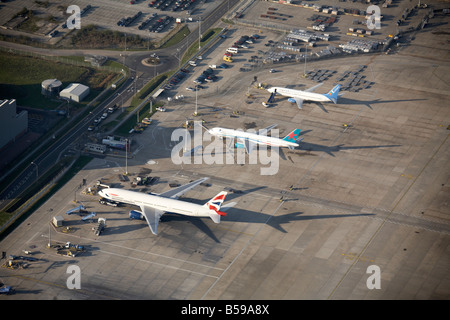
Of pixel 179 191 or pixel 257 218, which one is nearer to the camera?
pixel 257 218

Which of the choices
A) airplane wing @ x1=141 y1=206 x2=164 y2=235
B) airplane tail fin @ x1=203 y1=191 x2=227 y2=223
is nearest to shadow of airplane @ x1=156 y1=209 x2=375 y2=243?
airplane wing @ x1=141 y1=206 x2=164 y2=235

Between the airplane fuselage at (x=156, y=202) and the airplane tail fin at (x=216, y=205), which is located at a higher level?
the airplane tail fin at (x=216, y=205)

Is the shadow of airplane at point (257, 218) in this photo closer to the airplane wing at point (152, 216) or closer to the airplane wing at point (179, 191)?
the airplane wing at point (152, 216)

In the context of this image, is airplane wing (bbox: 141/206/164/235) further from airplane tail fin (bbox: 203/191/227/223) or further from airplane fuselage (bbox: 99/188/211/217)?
airplane tail fin (bbox: 203/191/227/223)

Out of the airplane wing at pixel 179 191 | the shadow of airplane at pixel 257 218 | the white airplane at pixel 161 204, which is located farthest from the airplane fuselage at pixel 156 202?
the airplane wing at pixel 179 191

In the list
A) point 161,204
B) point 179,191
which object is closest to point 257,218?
point 179,191

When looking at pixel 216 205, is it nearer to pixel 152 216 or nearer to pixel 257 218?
pixel 257 218
